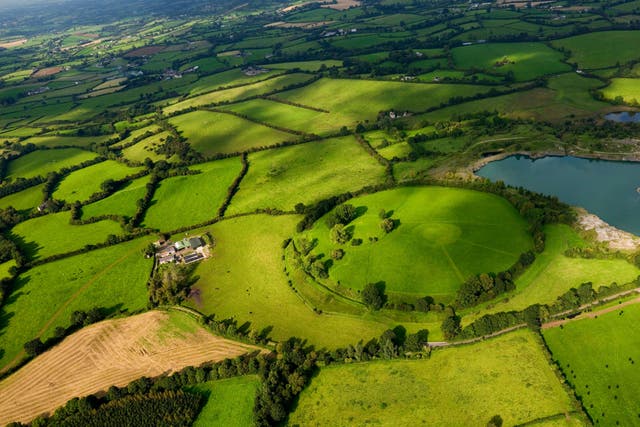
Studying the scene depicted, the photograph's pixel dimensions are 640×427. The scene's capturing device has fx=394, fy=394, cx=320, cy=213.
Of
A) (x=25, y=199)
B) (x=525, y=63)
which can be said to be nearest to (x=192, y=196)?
(x=25, y=199)

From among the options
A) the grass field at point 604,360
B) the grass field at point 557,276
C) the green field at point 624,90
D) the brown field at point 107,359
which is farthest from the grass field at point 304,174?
the green field at point 624,90

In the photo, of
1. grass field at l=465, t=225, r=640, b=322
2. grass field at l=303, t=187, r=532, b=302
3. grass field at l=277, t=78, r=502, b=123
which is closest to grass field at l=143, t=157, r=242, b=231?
grass field at l=303, t=187, r=532, b=302

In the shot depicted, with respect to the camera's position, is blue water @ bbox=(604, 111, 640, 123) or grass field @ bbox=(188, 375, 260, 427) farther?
blue water @ bbox=(604, 111, 640, 123)

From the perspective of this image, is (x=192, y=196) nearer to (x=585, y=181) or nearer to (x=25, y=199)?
(x=25, y=199)

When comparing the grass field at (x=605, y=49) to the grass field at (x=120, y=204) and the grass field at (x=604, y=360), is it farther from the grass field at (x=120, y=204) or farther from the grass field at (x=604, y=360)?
the grass field at (x=120, y=204)

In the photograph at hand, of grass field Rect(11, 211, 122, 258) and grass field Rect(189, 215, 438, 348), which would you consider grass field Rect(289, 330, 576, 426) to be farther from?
grass field Rect(11, 211, 122, 258)

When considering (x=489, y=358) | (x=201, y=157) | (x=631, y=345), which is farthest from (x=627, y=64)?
(x=201, y=157)
